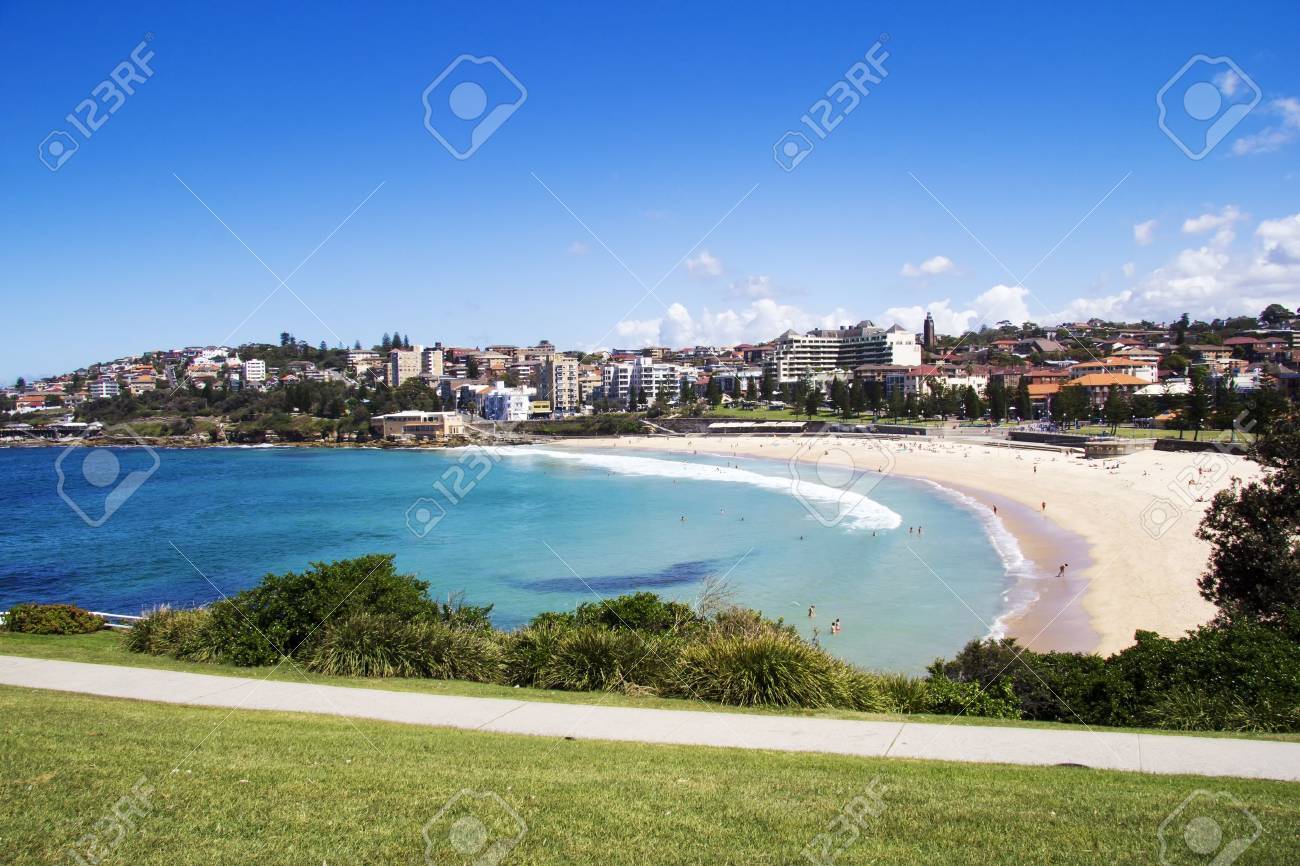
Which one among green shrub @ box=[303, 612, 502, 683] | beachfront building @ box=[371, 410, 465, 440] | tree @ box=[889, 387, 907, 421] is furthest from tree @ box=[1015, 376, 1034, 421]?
green shrub @ box=[303, 612, 502, 683]

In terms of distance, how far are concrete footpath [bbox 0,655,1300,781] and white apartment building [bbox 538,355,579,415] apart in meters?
119

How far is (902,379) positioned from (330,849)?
350ft

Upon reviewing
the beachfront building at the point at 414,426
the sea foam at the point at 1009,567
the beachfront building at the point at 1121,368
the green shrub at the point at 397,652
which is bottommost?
the beachfront building at the point at 414,426

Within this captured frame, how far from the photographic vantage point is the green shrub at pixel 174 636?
431 inches

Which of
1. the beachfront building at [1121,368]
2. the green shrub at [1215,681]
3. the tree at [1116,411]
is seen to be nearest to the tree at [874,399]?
the beachfront building at [1121,368]

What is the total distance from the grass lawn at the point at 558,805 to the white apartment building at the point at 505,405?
10708 centimetres

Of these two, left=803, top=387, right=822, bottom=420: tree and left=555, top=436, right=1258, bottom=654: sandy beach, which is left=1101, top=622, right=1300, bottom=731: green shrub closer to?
left=555, top=436, right=1258, bottom=654: sandy beach

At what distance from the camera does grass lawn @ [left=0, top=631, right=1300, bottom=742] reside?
7.98 meters

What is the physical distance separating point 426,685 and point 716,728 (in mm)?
3593

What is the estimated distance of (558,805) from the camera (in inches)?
200

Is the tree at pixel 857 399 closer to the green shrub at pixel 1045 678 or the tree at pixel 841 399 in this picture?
the tree at pixel 841 399

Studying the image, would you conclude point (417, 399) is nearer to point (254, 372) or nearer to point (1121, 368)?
point (254, 372)

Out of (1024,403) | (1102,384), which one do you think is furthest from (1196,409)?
(1102,384)

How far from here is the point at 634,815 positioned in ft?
16.2
